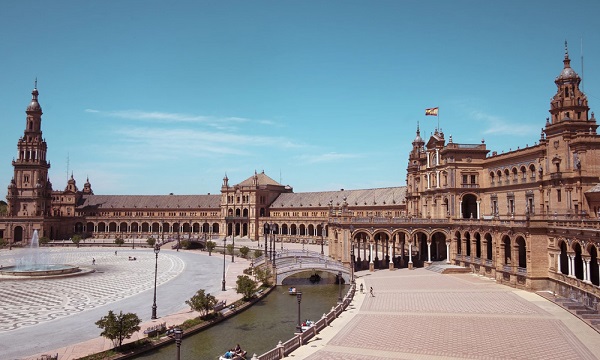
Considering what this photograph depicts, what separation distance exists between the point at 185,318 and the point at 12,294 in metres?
24.3

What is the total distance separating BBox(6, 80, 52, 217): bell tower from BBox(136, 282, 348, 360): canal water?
94.1m

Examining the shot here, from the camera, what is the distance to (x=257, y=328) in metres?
39.6

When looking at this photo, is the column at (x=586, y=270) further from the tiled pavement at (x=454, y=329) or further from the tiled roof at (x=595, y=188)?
the tiled roof at (x=595, y=188)

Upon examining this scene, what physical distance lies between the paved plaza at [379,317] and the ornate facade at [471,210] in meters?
3.94

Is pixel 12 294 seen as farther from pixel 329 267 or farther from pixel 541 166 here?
pixel 541 166

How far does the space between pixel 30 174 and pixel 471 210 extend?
10798 cm

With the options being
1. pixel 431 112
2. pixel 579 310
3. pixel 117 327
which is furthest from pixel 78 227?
pixel 579 310

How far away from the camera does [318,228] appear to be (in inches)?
4688

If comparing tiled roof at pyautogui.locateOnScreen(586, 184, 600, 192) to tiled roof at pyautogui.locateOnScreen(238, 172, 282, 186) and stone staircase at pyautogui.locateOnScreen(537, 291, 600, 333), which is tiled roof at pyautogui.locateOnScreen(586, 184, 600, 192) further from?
tiled roof at pyautogui.locateOnScreen(238, 172, 282, 186)

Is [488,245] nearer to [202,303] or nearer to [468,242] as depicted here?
[468,242]

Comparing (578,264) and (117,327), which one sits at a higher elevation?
(578,264)

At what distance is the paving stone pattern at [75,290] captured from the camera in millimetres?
42219

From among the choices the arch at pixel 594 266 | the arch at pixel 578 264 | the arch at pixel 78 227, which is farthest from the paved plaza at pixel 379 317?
the arch at pixel 78 227

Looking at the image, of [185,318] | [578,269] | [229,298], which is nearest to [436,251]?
[578,269]
